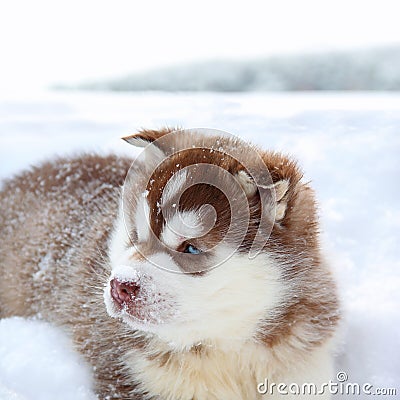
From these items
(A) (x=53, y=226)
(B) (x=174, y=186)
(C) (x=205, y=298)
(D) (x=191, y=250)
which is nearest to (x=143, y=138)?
(B) (x=174, y=186)

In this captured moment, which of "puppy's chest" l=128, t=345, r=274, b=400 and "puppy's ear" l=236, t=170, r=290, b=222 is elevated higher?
"puppy's ear" l=236, t=170, r=290, b=222

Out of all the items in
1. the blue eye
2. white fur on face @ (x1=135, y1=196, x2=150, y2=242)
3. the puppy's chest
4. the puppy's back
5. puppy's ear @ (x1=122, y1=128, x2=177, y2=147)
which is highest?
puppy's ear @ (x1=122, y1=128, x2=177, y2=147)

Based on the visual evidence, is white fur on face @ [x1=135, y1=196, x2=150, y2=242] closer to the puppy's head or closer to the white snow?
the puppy's head

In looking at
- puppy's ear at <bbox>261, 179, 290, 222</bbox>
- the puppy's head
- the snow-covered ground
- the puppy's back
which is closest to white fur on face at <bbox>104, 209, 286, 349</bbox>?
the puppy's head

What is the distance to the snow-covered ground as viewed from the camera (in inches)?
65.4

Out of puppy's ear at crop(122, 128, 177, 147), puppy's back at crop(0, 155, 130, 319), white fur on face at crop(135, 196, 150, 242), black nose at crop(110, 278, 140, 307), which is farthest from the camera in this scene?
puppy's back at crop(0, 155, 130, 319)

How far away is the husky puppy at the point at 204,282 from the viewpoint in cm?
144

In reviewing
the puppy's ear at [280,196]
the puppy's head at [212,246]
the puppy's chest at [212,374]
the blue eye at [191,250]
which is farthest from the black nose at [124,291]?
the puppy's ear at [280,196]

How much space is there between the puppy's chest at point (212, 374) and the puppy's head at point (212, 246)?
0.06 m

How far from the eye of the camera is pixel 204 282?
56.4 inches

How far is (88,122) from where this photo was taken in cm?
235

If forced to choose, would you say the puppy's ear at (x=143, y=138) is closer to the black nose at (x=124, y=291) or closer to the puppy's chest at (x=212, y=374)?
→ the black nose at (x=124, y=291)

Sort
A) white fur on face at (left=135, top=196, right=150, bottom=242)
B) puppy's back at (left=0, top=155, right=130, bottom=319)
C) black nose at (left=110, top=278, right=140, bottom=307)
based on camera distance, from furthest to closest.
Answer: puppy's back at (left=0, top=155, right=130, bottom=319) < white fur on face at (left=135, top=196, right=150, bottom=242) < black nose at (left=110, top=278, right=140, bottom=307)

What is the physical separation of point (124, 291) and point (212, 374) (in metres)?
0.38
